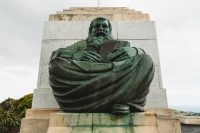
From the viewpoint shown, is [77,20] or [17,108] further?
[17,108]

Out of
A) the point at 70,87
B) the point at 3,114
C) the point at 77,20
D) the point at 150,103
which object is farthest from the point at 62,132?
the point at 3,114

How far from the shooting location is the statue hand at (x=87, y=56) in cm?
518

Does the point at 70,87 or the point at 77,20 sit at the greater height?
the point at 77,20

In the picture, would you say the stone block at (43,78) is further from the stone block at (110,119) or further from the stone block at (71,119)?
the stone block at (110,119)

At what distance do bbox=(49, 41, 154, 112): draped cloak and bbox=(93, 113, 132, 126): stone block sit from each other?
0.17m

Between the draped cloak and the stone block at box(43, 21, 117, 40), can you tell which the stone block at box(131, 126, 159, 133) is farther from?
the stone block at box(43, 21, 117, 40)

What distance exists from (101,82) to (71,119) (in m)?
0.78

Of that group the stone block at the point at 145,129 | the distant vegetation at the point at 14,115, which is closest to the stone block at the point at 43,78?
the stone block at the point at 145,129

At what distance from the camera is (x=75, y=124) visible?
4.46 m

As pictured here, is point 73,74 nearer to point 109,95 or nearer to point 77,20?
point 109,95

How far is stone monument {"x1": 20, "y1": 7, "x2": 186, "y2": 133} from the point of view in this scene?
4.44m

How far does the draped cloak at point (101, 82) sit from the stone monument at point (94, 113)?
22 cm

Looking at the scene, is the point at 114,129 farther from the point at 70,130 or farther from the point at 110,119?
the point at 70,130

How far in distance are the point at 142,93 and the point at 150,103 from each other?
161cm
